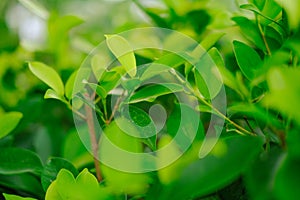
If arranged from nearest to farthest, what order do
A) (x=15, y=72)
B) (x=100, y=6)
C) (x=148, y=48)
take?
(x=148, y=48) < (x=15, y=72) < (x=100, y=6)

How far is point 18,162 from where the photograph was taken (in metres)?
0.81

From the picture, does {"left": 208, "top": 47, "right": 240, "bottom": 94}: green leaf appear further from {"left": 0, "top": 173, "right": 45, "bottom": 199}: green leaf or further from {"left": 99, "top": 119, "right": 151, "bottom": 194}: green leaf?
{"left": 0, "top": 173, "right": 45, "bottom": 199}: green leaf

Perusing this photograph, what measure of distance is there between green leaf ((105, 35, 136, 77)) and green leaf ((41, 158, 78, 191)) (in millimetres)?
172

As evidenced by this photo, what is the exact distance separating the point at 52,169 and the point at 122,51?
0.20m

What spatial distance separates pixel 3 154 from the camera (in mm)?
822

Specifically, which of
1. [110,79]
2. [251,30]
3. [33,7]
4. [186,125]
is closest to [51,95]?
[110,79]

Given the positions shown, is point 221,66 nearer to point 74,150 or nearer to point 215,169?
point 215,169

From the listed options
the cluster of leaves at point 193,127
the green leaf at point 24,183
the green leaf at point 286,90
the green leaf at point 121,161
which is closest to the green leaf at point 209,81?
the cluster of leaves at point 193,127

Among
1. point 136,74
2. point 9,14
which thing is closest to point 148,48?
point 136,74

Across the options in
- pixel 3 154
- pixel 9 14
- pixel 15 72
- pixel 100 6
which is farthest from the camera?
pixel 100 6

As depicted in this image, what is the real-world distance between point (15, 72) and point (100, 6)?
842 millimetres

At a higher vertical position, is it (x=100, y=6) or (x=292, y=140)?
(x=292, y=140)

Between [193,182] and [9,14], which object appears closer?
[193,182]

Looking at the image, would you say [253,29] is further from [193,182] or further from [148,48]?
[193,182]
